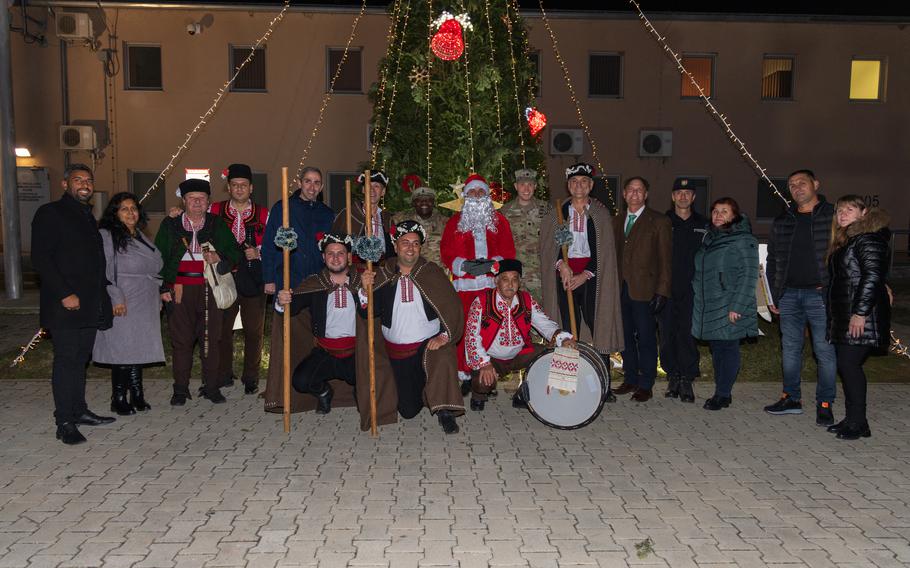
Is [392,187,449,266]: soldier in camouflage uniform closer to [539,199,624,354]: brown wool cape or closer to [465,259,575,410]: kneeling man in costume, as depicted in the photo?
[465,259,575,410]: kneeling man in costume

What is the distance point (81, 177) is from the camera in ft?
19.7

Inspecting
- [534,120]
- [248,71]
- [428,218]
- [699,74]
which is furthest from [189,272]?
[699,74]

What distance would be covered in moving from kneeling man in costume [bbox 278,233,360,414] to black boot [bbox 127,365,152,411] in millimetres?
1519

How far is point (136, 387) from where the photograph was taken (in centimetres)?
691

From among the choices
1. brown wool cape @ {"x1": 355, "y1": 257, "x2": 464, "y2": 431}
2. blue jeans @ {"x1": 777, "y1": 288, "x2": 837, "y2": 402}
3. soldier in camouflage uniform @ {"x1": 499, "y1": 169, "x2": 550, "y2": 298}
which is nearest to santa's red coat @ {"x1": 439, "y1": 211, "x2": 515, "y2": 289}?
soldier in camouflage uniform @ {"x1": 499, "y1": 169, "x2": 550, "y2": 298}

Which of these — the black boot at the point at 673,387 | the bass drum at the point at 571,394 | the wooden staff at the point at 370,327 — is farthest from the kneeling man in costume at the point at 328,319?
the black boot at the point at 673,387

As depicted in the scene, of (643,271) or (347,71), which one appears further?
(347,71)

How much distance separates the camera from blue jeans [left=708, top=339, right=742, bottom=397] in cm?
714

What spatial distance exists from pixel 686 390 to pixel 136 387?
5.31 metres

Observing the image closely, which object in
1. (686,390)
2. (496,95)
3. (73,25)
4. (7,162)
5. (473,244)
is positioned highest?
(73,25)

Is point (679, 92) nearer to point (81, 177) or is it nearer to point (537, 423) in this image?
point (537, 423)

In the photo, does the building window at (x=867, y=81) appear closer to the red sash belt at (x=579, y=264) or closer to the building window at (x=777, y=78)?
the building window at (x=777, y=78)

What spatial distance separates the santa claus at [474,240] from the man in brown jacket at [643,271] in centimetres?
116

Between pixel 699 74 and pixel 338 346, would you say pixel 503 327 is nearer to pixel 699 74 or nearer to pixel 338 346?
pixel 338 346
